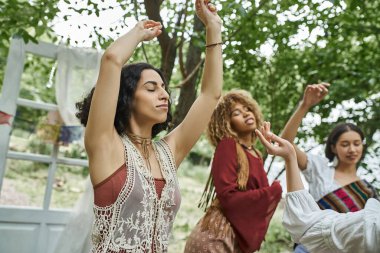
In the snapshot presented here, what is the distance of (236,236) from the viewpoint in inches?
76.4

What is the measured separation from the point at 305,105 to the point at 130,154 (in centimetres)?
104

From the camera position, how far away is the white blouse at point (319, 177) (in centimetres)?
228

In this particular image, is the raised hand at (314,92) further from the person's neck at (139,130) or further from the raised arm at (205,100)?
the person's neck at (139,130)

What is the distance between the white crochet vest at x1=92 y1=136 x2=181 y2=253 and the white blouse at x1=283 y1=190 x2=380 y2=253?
1.28ft

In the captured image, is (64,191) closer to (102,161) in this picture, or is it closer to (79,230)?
(79,230)

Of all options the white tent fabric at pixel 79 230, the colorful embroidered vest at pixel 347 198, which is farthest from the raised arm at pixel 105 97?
the white tent fabric at pixel 79 230

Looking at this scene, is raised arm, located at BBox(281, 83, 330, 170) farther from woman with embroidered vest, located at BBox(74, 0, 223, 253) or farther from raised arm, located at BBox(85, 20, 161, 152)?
raised arm, located at BBox(85, 20, 161, 152)

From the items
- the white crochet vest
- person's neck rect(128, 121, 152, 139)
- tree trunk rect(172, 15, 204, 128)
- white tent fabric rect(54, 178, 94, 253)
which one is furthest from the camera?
tree trunk rect(172, 15, 204, 128)

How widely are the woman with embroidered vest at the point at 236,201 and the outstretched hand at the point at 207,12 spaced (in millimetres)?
653

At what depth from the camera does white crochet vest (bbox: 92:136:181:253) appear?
4.16 feet

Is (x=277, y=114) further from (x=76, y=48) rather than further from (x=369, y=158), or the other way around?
(x=76, y=48)

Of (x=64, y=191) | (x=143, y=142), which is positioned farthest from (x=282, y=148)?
(x=64, y=191)

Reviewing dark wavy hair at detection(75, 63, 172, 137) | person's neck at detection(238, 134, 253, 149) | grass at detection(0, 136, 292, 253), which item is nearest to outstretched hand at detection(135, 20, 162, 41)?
dark wavy hair at detection(75, 63, 172, 137)

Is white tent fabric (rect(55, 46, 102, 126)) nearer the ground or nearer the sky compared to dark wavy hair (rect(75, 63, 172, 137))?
nearer the sky
